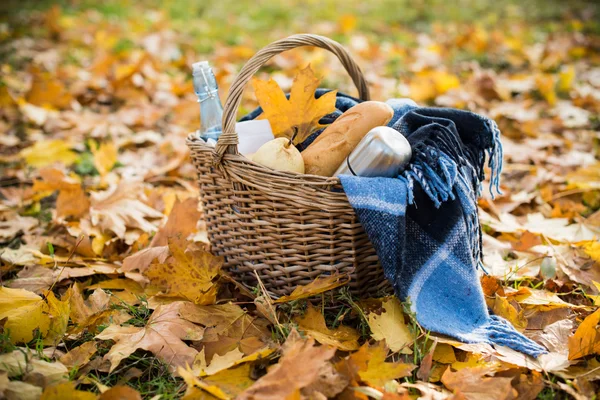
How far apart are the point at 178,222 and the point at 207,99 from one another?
43 centimetres

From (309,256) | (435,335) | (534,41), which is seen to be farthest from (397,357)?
(534,41)

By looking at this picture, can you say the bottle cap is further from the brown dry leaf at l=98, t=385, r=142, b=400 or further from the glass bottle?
the brown dry leaf at l=98, t=385, r=142, b=400

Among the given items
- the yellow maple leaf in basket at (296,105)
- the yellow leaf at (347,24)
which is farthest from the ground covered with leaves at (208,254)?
the yellow leaf at (347,24)

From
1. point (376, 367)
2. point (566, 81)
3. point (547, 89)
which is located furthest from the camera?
point (566, 81)

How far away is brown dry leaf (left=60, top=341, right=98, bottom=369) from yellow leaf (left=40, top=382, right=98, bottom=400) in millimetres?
129

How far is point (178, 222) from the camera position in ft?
5.60

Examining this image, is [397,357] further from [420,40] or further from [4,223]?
[420,40]

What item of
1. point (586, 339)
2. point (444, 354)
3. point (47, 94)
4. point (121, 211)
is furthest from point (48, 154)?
point (586, 339)

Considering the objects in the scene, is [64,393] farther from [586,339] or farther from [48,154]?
[48,154]

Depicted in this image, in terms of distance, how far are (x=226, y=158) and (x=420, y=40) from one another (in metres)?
3.54

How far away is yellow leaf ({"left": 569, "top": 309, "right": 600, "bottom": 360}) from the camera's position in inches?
46.3

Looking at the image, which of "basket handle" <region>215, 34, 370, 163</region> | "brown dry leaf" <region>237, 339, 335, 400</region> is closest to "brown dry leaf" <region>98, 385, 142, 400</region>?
"brown dry leaf" <region>237, 339, 335, 400</region>

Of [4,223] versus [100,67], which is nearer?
[4,223]

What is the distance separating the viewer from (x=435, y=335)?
49.2 inches
